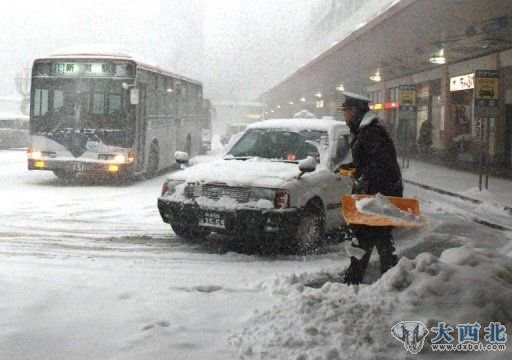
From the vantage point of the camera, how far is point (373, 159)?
17.9ft

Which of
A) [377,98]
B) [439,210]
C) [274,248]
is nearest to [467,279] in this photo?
[274,248]

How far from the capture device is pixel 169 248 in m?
7.58

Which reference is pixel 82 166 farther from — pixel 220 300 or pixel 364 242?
pixel 364 242

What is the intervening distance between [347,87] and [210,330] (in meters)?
35.8

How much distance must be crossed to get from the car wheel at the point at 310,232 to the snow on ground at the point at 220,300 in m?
0.21

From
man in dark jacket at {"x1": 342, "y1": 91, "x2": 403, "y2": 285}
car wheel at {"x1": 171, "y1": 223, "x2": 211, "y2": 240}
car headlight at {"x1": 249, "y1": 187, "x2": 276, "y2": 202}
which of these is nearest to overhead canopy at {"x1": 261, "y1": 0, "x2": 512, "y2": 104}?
car headlight at {"x1": 249, "y1": 187, "x2": 276, "y2": 202}

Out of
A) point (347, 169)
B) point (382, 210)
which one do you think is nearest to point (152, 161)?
point (347, 169)

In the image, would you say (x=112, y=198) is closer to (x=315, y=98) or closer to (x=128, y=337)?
(x=128, y=337)

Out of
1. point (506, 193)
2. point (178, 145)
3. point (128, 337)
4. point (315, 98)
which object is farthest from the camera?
point (315, 98)

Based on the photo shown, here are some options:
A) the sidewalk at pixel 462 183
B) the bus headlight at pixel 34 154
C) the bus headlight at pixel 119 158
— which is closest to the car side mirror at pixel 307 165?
the sidewalk at pixel 462 183

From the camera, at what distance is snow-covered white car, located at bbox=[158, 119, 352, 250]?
22.8 feet

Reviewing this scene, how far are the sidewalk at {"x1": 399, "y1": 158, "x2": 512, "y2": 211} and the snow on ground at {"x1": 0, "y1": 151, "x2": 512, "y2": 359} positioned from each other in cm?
598

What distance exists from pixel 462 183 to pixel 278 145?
10190 millimetres

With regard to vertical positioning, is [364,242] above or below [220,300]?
above
